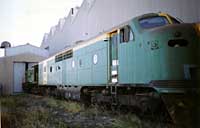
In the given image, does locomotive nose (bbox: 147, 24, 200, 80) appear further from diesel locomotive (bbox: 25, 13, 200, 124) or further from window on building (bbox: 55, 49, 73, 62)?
window on building (bbox: 55, 49, 73, 62)

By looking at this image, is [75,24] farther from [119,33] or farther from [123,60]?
[123,60]

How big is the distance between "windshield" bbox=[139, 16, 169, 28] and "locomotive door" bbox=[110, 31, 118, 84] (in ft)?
2.59

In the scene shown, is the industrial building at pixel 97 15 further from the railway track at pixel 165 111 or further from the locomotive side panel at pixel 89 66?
the railway track at pixel 165 111

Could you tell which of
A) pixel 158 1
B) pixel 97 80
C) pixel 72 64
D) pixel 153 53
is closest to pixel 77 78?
pixel 72 64

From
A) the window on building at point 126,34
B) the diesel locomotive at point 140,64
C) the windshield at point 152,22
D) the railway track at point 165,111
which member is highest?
the windshield at point 152,22

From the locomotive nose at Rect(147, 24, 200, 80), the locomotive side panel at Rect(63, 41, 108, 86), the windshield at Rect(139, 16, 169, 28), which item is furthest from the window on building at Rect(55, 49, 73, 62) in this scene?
the locomotive nose at Rect(147, 24, 200, 80)

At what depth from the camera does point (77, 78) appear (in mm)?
7164

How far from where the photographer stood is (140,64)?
4004 mm

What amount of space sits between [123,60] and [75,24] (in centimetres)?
115

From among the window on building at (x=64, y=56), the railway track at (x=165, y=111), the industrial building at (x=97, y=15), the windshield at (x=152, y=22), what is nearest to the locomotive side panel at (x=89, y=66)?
the window on building at (x=64, y=56)

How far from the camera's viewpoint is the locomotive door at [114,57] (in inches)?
191

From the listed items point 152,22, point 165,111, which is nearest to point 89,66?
point 152,22

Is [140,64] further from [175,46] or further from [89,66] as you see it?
[89,66]

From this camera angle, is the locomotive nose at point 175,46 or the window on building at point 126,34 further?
the window on building at point 126,34
